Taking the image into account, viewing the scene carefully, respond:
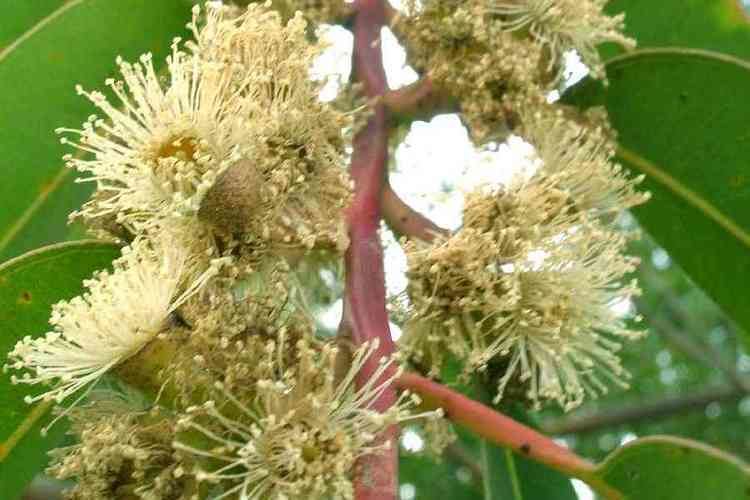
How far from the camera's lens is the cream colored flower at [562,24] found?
160cm

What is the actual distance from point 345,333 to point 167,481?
0.23 metres

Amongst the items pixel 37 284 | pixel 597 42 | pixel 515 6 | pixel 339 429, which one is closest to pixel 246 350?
pixel 339 429

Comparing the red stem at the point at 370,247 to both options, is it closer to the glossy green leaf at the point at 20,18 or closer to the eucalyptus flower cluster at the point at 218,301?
the eucalyptus flower cluster at the point at 218,301

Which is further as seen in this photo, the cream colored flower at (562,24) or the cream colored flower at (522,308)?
the cream colored flower at (562,24)

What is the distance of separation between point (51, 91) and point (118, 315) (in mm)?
506

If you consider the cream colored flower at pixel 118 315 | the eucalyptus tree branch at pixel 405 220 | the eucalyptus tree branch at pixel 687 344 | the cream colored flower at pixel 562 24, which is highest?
the cream colored flower at pixel 118 315

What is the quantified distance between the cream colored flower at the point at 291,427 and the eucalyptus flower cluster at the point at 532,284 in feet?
0.73

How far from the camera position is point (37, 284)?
1469 mm

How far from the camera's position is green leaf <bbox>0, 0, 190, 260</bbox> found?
1.62 m

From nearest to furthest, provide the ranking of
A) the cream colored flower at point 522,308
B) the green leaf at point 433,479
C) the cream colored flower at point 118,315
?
1. the cream colored flower at point 118,315
2. the cream colored flower at point 522,308
3. the green leaf at point 433,479

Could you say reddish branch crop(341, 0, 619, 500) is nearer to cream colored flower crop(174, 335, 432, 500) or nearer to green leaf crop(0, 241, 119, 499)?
cream colored flower crop(174, 335, 432, 500)

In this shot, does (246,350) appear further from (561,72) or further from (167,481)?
(561,72)


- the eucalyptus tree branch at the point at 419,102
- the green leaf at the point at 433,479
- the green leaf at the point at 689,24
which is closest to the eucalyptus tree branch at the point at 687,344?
the green leaf at the point at 433,479

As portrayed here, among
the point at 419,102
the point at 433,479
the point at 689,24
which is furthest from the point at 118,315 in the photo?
the point at 433,479
